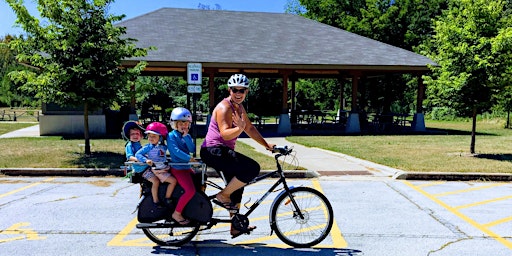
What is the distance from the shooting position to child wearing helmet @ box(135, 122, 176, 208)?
446 centimetres

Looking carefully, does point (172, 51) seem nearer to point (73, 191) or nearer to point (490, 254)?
point (73, 191)

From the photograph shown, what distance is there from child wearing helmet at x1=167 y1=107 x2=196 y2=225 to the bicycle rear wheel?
0.60ft

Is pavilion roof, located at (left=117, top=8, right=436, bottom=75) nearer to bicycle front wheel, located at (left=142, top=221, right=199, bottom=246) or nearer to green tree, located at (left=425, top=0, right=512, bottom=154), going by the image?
green tree, located at (left=425, top=0, right=512, bottom=154)

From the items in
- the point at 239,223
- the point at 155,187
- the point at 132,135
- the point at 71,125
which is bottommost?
the point at 239,223

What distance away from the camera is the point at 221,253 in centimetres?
458

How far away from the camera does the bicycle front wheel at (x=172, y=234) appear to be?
4.76 meters

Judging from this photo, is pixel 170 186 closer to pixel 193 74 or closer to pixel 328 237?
pixel 328 237

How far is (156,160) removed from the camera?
4.54 meters

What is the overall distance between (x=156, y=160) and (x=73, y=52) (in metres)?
7.96

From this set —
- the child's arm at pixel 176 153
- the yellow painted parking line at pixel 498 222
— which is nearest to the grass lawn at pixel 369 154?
the yellow painted parking line at pixel 498 222

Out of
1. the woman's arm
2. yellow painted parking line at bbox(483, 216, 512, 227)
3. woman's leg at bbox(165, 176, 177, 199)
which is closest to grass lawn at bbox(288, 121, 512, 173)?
yellow painted parking line at bbox(483, 216, 512, 227)

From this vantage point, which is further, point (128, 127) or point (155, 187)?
point (128, 127)

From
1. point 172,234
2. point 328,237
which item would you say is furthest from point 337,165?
point 172,234

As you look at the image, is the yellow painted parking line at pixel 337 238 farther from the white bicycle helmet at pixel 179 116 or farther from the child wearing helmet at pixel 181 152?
the white bicycle helmet at pixel 179 116
